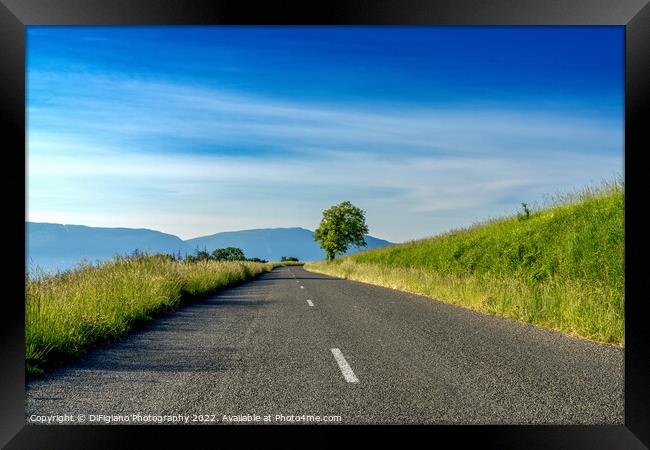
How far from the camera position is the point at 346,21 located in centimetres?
352

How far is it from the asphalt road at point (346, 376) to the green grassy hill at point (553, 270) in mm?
929

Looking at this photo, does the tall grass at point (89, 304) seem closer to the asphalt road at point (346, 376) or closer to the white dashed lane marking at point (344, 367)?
the asphalt road at point (346, 376)

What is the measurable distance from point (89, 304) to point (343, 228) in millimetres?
74620

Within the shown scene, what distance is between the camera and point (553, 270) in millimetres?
15195

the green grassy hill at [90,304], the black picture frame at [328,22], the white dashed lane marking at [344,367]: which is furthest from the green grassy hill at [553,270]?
the green grassy hill at [90,304]

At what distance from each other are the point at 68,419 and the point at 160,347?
4.47 meters

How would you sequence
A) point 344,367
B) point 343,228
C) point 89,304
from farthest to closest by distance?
point 343,228 < point 89,304 < point 344,367

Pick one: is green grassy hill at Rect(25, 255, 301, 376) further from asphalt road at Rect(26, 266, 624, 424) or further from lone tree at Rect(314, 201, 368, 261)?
lone tree at Rect(314, 201, 368, 261)

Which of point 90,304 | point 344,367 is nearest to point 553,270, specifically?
point 344,367

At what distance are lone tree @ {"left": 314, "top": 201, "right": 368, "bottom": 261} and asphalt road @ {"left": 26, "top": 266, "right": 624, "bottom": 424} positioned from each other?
7319 cm

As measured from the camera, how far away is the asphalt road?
14.9ft

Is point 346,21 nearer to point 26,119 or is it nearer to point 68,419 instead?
point 26,119

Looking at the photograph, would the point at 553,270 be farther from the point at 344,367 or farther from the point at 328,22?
the point at 328,22

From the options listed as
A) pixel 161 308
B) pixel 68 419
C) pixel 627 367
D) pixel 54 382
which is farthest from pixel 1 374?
pixel 161 308
